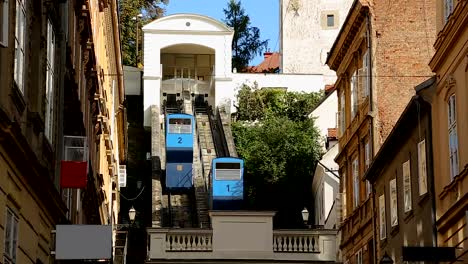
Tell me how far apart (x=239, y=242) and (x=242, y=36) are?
54171mm

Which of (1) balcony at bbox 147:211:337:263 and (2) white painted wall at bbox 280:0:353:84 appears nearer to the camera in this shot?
(1) balcony at bbox 147:211:337:263

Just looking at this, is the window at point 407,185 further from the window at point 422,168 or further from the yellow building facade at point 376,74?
the yellow building facade at point 376,74

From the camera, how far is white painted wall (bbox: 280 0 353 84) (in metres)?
78.4

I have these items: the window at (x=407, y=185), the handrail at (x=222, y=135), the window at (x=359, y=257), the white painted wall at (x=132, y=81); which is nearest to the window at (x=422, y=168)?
the window at (x=407, y=185)

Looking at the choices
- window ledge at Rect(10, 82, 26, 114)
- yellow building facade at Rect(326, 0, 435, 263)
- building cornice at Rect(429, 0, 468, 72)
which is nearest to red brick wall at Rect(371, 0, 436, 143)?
yellow building facade at Rect(326, 0, 435, 263)

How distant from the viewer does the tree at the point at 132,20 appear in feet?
244

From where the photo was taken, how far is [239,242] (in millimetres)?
35750

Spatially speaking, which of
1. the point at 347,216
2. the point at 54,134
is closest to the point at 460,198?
the point at 54,134

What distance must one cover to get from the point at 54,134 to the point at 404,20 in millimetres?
15912

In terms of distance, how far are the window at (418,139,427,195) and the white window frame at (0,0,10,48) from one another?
12320 mm

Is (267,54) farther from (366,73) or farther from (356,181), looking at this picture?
(366,73)

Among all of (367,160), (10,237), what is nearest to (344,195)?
(367,160)

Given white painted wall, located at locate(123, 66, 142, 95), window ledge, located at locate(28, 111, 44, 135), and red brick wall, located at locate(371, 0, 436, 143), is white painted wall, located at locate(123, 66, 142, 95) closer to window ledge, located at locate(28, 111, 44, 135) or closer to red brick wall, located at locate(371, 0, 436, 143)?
red brick wall, located at locate(371, 0, 436, 143)

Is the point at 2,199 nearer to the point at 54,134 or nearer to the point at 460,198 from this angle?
the point at 54,134
